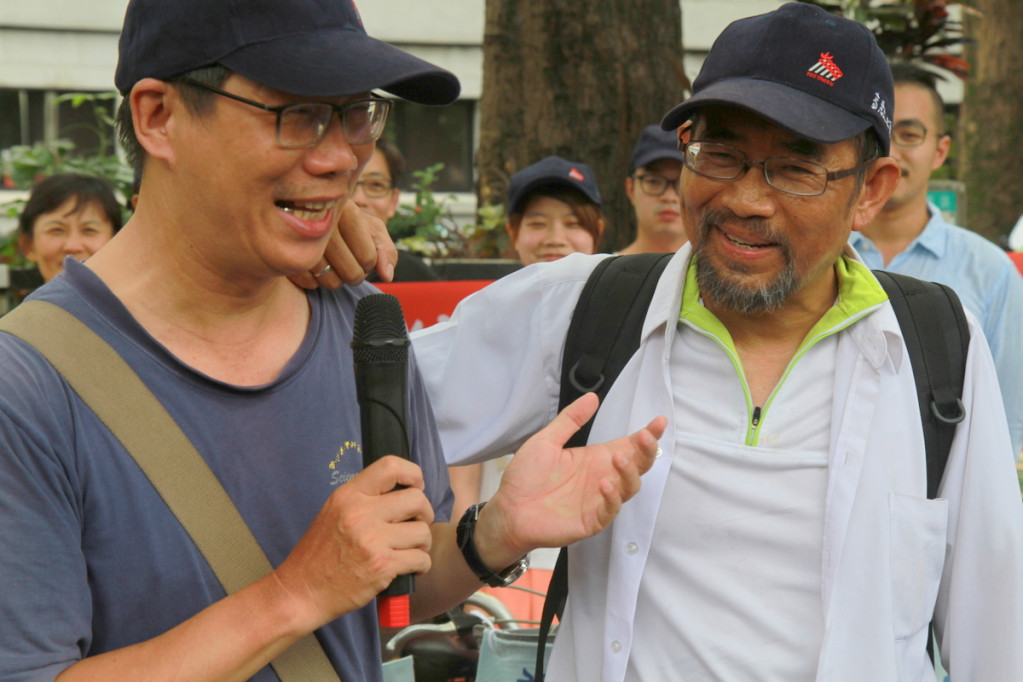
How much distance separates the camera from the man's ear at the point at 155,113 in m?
1.90

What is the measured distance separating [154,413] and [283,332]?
0.37 m

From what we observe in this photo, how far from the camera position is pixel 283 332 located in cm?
216

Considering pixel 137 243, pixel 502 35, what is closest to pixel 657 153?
pixel 502 35

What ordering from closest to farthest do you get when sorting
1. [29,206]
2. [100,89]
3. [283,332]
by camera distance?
1. [283,332]
2. [29,206]
3. [100,89]

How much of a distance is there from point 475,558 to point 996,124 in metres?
15.8

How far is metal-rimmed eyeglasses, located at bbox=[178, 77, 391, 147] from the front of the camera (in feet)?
6.20

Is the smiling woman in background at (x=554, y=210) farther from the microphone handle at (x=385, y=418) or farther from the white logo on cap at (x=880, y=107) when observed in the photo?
the microphone handle at (x=385, y=418)

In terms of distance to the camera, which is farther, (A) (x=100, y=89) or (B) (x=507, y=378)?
(A) (x=100, y=89)

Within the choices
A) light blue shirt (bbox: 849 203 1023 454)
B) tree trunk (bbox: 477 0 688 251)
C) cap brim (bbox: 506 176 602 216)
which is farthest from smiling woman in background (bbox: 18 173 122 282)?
light blue shirt (bbox: 849 203 1023 454)

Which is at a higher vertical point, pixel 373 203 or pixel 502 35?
pixel 502 35

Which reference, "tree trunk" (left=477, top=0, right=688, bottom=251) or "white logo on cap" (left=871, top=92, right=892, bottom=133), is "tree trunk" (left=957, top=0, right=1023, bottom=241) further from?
"white logo on cap" (left=871, top=92, right=892, bottom=133)

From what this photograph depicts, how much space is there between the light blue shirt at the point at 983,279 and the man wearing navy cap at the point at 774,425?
212cm

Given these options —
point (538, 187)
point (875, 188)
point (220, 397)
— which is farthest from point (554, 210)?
point (220, 397)

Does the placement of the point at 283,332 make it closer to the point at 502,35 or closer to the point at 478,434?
the point at 478,434
